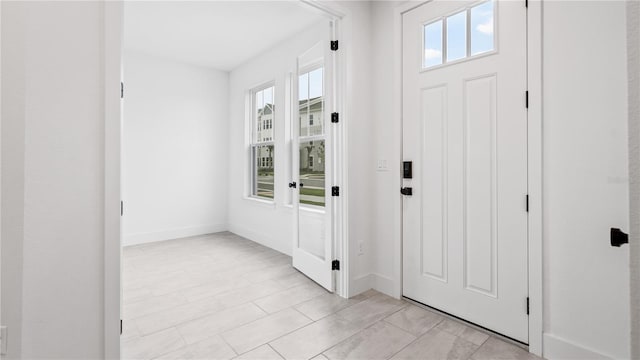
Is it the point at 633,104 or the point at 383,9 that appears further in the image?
the point at 383,9

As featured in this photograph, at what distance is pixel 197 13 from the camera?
3.47 meters

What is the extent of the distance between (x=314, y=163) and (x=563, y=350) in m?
2.37

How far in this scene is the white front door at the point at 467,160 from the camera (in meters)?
2.05

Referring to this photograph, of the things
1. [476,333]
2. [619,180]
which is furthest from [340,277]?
[619,180]

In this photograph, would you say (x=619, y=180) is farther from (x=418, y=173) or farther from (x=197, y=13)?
(x=197, y=13)

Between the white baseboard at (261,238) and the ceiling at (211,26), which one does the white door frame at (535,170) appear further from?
the white baseboard at (261,238)

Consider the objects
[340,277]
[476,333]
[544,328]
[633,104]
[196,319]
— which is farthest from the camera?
[340,277]

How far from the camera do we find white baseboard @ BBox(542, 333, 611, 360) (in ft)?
5.79

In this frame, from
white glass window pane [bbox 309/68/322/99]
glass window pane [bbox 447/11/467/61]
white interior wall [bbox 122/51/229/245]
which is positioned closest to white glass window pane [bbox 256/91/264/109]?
white interior wall [bbox 122/51/229/245]

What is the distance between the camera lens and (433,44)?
98.2 inches

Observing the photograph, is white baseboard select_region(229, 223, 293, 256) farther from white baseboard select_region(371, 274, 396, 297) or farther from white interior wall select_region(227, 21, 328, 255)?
white baseboard select_region(371, 274, 396, 297)

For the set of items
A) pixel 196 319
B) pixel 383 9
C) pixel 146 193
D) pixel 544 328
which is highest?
pixel 383 9

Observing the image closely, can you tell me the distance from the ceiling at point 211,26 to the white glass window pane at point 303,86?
0.63m

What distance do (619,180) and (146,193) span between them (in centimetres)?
538
